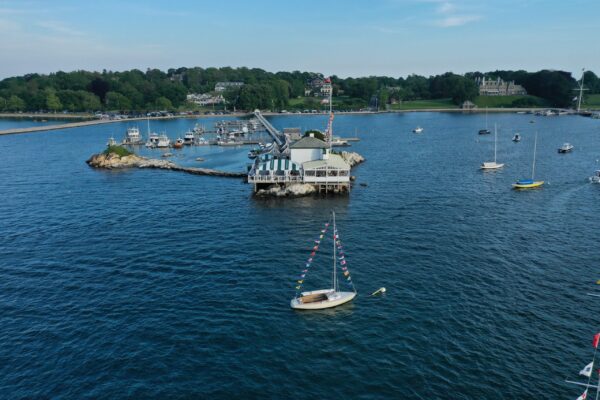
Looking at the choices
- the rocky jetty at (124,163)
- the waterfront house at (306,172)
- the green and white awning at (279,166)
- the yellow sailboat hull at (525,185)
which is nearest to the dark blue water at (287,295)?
the yellow sailboat hull at (525,185)

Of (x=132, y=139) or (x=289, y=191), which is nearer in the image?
(x=289, y=191)

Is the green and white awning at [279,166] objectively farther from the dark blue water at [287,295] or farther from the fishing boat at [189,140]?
the fishing boat at [189,140]

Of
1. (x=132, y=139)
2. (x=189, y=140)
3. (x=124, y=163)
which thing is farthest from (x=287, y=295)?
(x=132, y=139)

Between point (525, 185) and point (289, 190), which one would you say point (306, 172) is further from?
point (525, 185)

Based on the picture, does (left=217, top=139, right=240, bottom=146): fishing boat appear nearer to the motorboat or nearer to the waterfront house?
the motorboat

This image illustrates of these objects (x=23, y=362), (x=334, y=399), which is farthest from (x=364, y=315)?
(x=23, y=362)

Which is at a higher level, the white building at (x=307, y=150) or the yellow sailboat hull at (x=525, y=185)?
the white building at (x=307, y=150)

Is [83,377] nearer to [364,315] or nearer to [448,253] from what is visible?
[364,315]
